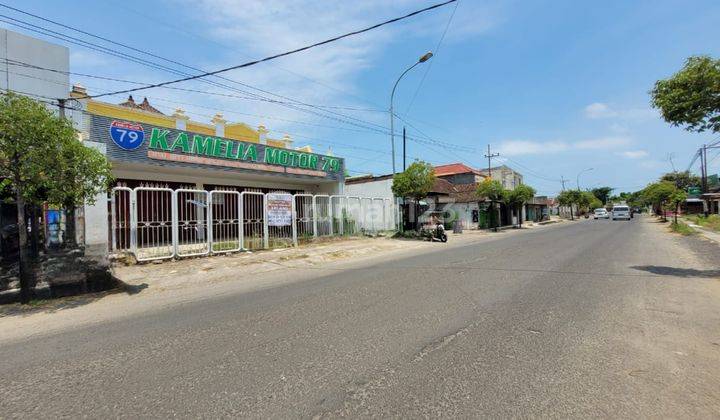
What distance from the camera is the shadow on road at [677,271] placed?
377 inches

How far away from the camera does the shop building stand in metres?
12.6

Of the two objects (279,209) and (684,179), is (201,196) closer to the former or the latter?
(279,209)

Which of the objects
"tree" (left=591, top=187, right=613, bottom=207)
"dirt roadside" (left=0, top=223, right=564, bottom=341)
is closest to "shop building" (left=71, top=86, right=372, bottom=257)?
"dirt roadside" (left=0, top=223, right=564, bottom=341)

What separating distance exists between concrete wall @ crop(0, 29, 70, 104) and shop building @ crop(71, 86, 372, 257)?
3.68 feet

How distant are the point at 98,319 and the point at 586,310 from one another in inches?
304

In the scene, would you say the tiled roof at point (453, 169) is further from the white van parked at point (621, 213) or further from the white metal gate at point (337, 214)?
the white metal gate at point (337, 214)

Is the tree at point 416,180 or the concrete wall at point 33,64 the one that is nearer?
the concrete wall at point 33,64

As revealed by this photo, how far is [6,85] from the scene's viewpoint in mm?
17109

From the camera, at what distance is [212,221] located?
46.3ft

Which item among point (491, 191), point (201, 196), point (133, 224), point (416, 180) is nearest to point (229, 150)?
point (201, 196)

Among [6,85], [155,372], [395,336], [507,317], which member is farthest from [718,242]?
[6,85]

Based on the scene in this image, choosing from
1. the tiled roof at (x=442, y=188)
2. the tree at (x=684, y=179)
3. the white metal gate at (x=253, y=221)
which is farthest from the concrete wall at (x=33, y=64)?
the tree at (x=684, y=179)

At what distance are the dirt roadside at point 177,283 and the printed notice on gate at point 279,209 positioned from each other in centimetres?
129

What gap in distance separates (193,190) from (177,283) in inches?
160
